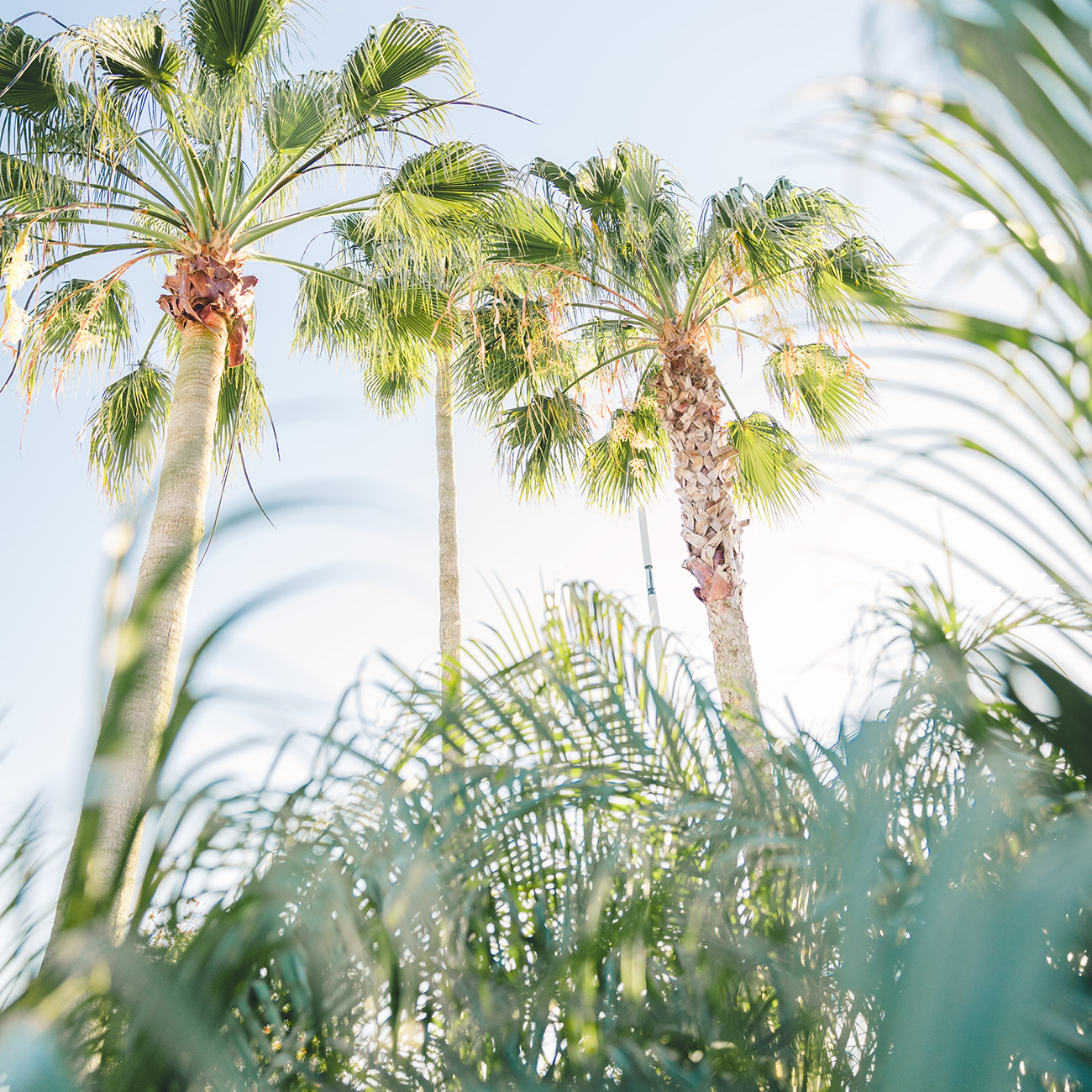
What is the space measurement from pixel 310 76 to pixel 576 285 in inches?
88.8

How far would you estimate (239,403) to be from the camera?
6133 millimetres

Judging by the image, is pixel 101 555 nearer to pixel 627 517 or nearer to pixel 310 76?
pixel 310 76

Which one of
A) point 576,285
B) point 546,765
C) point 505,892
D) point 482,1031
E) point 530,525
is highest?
point 576,285

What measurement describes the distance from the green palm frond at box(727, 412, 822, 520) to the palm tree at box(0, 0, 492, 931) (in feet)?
10.9

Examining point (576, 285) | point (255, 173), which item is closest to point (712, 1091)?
point (255, 173)

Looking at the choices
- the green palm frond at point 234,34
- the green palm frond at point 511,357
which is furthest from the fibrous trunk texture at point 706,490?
the green palm frond at point 234,34

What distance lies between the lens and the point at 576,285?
6480mm

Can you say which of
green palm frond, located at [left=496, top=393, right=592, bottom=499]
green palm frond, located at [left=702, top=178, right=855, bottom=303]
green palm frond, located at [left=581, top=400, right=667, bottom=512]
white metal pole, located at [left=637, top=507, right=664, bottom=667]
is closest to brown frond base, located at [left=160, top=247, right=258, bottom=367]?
green palm frond, located at [left=496, top=393, right=592, bottom=499]

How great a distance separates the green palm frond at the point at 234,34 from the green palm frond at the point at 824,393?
158 inches

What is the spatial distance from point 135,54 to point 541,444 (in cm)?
406

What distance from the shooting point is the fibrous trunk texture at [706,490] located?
5.90m

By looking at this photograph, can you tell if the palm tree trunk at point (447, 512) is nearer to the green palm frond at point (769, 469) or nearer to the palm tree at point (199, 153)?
the palm tree at point (199, 153)

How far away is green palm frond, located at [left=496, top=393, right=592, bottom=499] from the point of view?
24.9 ft

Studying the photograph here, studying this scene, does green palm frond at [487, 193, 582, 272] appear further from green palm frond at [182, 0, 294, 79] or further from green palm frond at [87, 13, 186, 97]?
green palm frond at [87, 13, 186, 97]
